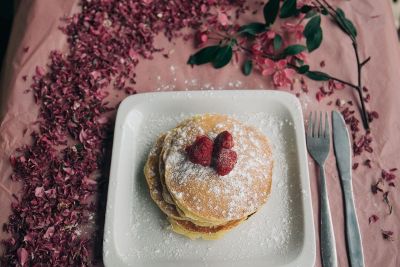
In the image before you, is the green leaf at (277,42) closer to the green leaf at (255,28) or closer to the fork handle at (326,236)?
the green leaf at (255,28)

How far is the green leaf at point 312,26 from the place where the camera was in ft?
6.28

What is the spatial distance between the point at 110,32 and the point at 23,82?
48 cm

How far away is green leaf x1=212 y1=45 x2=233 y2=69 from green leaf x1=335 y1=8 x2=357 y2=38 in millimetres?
557

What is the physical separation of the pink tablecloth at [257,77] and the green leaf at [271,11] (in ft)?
0.88

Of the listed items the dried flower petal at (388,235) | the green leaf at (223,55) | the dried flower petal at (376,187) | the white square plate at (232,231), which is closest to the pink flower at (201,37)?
the green leaf at (223,55)

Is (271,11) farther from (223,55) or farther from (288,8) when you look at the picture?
(223,55)

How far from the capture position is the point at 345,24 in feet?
6.49

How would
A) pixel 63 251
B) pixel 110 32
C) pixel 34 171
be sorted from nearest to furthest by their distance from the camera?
pixel 63 251 → pixel 34 171 → pixel 110 32

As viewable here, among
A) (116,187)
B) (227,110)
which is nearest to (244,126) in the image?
(227,110)

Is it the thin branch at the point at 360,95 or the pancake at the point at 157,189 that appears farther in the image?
the thin branch at the point at 360,95

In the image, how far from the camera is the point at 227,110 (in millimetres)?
1850

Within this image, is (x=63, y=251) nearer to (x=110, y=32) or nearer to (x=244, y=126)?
(x=244, y=126)

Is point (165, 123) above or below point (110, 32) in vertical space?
below

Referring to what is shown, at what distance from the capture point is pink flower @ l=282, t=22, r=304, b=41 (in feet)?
6.73
